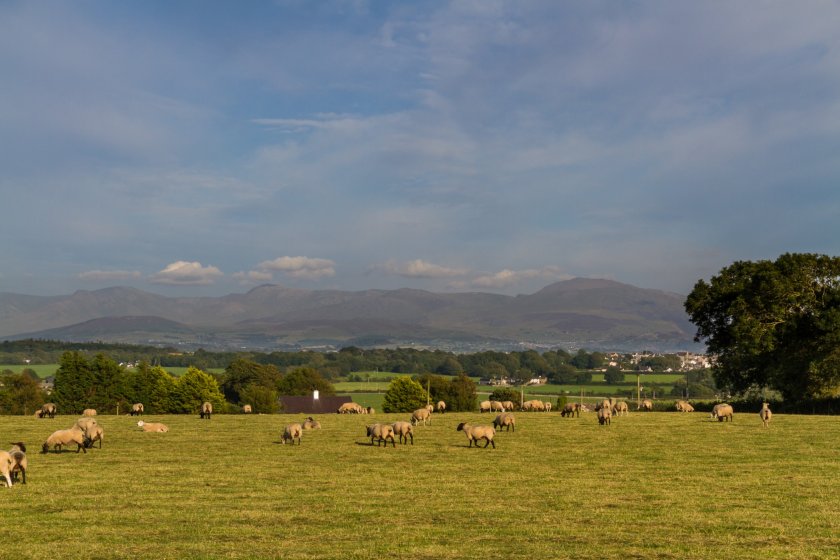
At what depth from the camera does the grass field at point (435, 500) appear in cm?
1533

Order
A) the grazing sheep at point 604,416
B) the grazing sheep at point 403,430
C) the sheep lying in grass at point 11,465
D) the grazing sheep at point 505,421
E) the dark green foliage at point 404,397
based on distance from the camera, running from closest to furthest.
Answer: the sheep lying in grass at point 11,465 → the grazing sheep at point 403,430 → the grazing sheep at point 505,421 → the grazing sheep at point 604,416 → the dark green foliage at point 404,397

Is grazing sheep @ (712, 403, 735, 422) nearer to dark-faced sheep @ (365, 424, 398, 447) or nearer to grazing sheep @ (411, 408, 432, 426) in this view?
grazing sheep @ (411, 408, 432, 426)

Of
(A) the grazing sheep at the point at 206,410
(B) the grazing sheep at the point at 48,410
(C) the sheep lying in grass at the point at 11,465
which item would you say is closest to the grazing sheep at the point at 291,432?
(C) the sheep lying in grass at the point at 11,465

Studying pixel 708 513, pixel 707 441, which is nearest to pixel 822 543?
pixel 708 513

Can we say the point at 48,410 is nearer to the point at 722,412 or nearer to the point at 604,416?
the point at 604,416

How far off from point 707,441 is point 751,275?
108ft

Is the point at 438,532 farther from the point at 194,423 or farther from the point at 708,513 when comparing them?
the point at 194,423

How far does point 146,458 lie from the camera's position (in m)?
30.1

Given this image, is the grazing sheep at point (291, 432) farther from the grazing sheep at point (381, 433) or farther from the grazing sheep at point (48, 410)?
the grazing sheep at point (48, 410)

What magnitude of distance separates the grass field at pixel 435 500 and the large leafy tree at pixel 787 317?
23.8 m

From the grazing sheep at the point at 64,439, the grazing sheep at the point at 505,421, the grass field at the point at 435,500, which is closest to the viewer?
the grass field at the point at 435,500

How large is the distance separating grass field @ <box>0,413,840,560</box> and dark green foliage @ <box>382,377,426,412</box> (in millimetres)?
57598

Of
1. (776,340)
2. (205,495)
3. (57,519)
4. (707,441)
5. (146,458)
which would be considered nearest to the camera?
(57,519)

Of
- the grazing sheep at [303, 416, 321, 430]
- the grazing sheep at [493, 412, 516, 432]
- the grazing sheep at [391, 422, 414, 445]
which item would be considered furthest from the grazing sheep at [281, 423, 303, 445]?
the grazing sheep at [493, 412, 516, 432]
